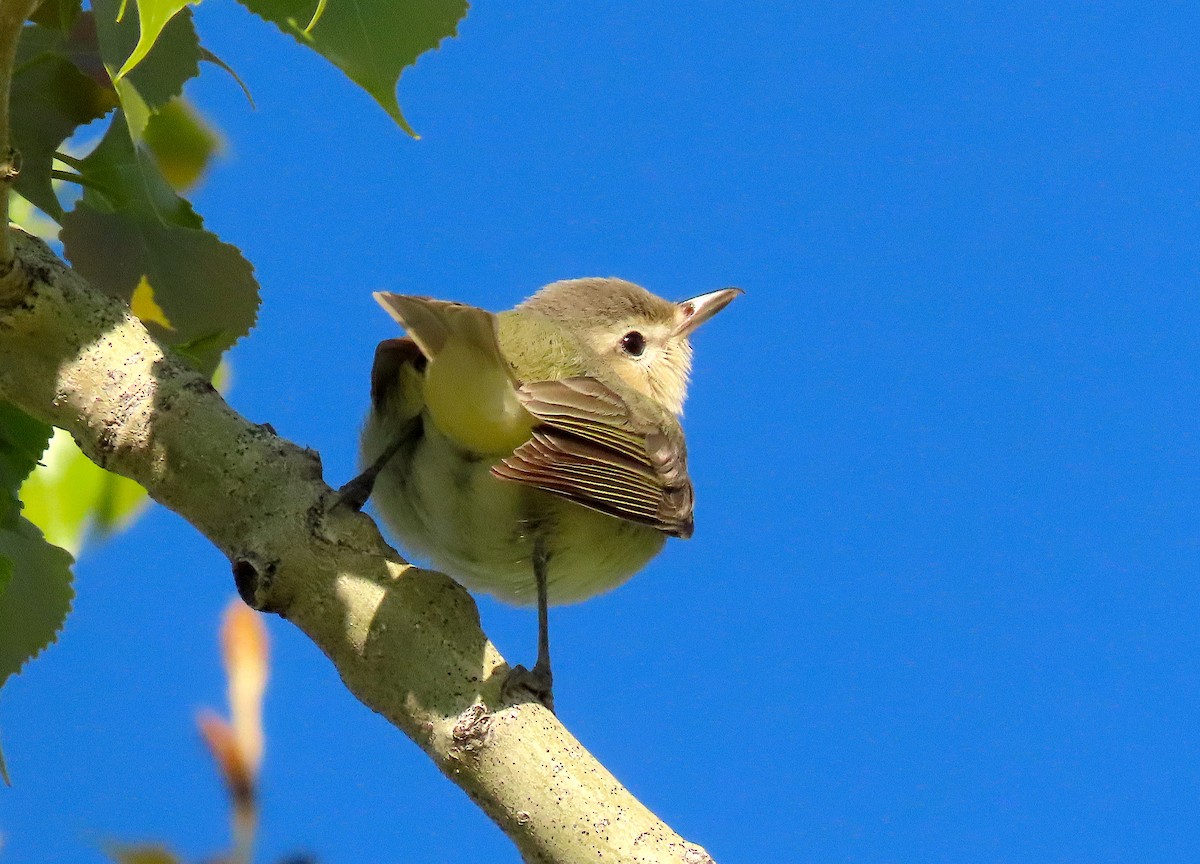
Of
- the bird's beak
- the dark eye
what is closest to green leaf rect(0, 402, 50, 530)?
the dark eye

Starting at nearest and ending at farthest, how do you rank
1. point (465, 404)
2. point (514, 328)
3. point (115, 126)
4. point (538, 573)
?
point (115, 126)
point (465, 404)
point (538, 573)
point (514, 328)

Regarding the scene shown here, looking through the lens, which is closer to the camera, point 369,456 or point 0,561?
point 0,561

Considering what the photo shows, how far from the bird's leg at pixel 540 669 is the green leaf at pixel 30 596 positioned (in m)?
0.81

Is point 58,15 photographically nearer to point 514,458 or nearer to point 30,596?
point 30,596

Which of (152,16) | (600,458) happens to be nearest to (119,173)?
(152,16)

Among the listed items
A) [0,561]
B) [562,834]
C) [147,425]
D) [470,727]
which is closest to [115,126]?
[147,425]

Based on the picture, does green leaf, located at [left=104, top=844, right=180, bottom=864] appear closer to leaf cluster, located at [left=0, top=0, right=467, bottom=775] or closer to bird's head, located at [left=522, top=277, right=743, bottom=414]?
leaf cluster, located at [left=0, top=0, right=467, bottom=775]

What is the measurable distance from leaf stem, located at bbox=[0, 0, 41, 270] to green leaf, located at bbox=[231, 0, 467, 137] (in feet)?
1.07

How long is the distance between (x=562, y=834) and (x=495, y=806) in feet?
0.39

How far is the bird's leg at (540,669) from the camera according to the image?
1827 millimetres

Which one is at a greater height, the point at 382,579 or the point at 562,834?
the point at 382,579

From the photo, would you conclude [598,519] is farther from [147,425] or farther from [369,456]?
[147,425]

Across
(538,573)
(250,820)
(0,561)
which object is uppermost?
(538,573)

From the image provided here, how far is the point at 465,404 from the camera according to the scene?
9.11 ft
